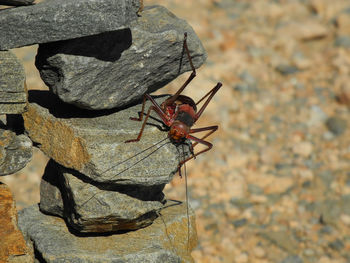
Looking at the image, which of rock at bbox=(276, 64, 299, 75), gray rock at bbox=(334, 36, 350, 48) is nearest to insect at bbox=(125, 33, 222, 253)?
rock at bbox=(276, 64, 299, 75)

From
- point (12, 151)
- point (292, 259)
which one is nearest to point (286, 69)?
point (292, 259)

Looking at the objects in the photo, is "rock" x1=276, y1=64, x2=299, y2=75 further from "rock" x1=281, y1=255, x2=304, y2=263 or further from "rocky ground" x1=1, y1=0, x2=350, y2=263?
"rock" x1=281, y1=255, x2=304, y2=263

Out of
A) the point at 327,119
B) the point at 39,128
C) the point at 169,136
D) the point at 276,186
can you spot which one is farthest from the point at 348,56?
the point at 39,128

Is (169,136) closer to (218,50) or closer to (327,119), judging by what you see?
(327,119)

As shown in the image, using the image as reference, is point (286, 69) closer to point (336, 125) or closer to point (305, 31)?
point (305, 31)

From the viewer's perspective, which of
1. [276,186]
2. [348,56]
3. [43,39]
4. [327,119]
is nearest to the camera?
[43,39]
